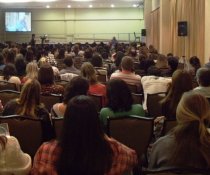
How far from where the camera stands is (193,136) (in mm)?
2576

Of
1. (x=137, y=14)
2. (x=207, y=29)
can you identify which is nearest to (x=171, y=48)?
(x=207, y=29)

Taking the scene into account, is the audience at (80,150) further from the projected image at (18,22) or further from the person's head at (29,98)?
the projected image at (18,22)

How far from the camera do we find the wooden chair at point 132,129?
3636mm

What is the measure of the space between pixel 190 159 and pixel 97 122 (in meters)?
0.62

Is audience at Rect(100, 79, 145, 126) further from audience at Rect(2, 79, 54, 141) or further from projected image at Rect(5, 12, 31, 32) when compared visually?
projected image at Rect(5, 12, 31, 32)

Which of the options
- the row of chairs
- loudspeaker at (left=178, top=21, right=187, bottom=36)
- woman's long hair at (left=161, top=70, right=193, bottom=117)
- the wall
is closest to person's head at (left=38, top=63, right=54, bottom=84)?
Answer: woman's long hair at (left=161, top=70, right=193, bottom=117)

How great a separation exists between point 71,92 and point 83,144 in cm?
205

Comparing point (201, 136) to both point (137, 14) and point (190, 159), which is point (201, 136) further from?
point (137, 14)

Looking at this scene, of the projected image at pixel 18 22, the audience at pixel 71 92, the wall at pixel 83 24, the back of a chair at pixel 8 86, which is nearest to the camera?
the audience at pixel 71 92

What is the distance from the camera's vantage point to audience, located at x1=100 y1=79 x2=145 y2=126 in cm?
413

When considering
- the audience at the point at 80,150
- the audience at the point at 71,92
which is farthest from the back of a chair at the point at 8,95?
the audience at the point at 80,150

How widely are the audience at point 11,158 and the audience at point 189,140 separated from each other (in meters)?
0.84

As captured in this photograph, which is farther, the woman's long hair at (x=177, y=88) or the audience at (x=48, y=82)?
the audience at (x=48, y=82)

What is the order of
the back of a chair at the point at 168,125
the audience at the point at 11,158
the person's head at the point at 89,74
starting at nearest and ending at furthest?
the audience at the point at 11,158 → the back of a chair at the point at 168,125 → the person's head at the point at 89,74
